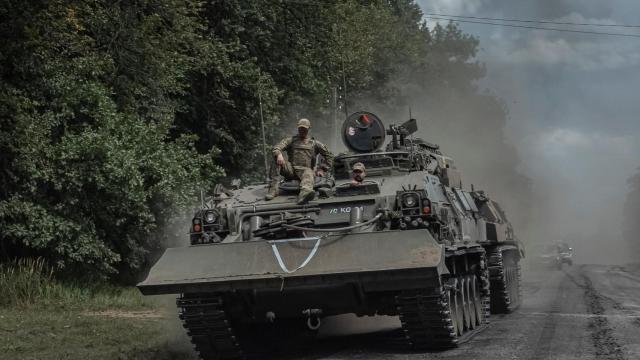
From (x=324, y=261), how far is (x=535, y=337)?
3619 millimetres

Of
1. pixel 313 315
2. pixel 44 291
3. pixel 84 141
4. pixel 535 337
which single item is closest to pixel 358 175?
pixel 313 315

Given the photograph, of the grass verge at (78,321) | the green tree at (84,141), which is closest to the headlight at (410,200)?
the grass verge at (78,321)

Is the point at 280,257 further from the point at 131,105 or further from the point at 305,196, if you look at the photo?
the point at 131,105

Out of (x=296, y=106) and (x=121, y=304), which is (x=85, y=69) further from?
(x=296, y=106)

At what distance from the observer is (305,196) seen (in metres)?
11.7

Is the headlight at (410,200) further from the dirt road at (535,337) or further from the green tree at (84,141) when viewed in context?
the green tree at (84,141)

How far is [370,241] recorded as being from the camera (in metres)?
10.5

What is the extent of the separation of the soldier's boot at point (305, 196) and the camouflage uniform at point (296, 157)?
0.51m

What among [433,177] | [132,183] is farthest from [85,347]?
[132,183]

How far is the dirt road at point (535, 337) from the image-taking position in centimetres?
1077

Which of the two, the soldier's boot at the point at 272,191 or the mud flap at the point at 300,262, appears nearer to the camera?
the mud flap at the point at 300,262

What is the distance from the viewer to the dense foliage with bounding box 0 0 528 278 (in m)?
16.9

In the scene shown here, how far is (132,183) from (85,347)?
20.0ft

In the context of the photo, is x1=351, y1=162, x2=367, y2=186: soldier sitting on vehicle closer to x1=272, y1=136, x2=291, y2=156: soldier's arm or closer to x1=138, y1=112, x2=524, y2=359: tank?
x1=138, y1=112, x2=524, y2=359: tank
